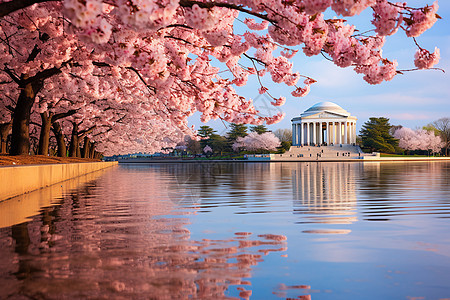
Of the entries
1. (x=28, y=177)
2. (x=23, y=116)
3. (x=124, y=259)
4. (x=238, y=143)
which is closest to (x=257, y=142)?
(x=238, y=143)

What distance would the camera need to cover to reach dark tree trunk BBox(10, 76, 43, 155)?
21625 mm

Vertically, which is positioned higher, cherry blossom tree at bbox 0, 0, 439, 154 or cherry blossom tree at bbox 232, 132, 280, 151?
cherry blossom tree at bbox 232, 132, 280, 151

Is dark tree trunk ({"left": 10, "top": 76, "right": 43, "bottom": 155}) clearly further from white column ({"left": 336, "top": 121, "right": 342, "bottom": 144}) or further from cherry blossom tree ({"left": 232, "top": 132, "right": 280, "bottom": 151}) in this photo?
white column ({"left": 336, "top": 121, "right": 342, "bottom": 144})

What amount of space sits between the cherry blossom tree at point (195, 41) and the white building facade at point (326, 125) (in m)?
136

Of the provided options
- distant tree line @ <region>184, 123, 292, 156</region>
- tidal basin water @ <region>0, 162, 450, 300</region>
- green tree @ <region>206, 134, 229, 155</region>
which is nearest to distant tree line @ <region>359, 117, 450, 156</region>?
distant tree line @ <region>184, 123, 292, 156</region>

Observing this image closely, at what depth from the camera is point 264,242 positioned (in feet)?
24.4

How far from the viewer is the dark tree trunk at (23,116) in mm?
21625

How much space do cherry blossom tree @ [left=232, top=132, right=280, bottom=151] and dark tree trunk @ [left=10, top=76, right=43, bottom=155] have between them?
132786mm

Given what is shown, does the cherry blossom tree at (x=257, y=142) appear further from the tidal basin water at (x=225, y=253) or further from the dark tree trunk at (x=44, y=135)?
the tidal basin water at (x=225, y=253)

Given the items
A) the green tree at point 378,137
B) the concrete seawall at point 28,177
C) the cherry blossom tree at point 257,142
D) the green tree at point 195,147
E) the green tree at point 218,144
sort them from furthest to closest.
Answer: the green tree at point 195,147
the green tree at point 218,144
the cherry blossom tree at point 257,142
the green tree at point 378,137
the concrete seawall at point 28,177

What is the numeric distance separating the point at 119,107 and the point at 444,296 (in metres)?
38.8

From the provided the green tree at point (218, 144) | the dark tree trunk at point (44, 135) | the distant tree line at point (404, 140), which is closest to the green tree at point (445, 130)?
the distant tree line at point (404, 140)

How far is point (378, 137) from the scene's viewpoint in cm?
14225

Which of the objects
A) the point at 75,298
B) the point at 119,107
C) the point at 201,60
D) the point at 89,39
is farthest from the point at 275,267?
the point at 119,107
